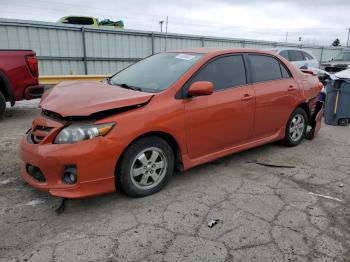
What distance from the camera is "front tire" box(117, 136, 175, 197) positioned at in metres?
3.36

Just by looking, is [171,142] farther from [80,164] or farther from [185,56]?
[185,56]

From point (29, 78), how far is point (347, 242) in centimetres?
639

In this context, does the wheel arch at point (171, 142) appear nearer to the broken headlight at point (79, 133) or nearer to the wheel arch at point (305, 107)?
the broken headlight at point (79, 133)

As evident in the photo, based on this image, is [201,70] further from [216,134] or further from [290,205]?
[290,205]

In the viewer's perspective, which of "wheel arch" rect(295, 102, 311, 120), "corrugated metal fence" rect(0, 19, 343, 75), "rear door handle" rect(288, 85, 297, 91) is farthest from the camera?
"corrugated metal fence" rect(0, 19, 343, 75)

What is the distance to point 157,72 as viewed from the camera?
4.18 metres

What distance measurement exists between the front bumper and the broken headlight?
0.16ft

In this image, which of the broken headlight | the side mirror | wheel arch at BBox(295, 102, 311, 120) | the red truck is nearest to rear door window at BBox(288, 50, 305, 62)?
wheel arch at BBox(295, 102, 311, 120)

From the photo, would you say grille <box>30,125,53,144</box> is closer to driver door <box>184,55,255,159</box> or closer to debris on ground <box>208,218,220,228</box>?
driver door <box>184,55,255,159</box>

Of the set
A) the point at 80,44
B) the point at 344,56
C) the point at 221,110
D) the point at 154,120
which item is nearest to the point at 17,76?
the point at 154,120

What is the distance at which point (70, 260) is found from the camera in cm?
257

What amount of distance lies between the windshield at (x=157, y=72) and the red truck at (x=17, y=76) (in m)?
3.15

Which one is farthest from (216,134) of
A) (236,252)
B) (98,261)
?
(98,261)

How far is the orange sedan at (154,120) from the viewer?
3143mm
